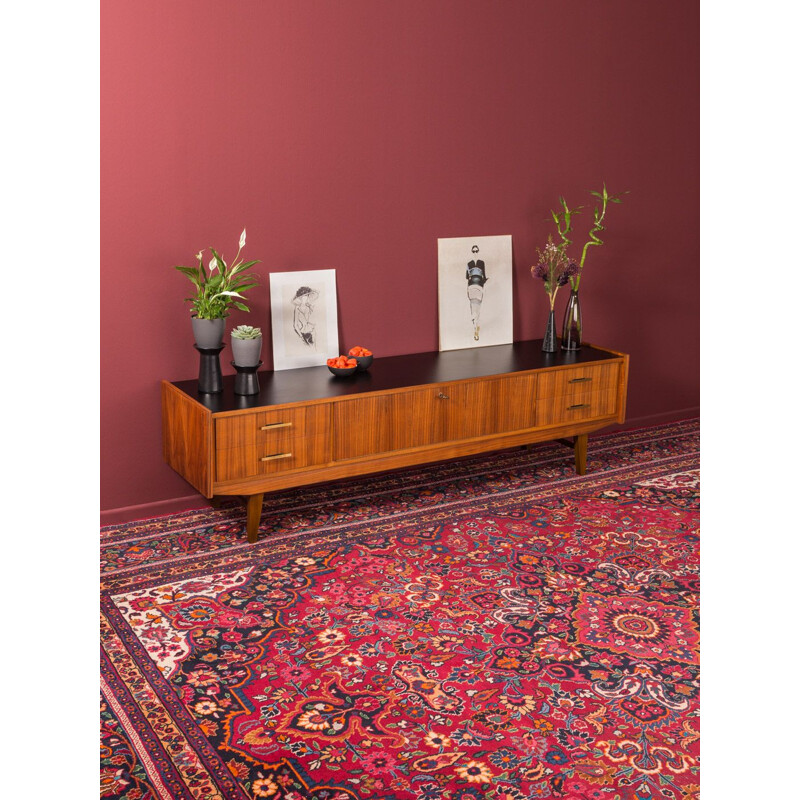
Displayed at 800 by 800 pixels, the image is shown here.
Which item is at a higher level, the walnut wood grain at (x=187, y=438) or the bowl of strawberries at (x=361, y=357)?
the bowl of strawberries at (x=361, y=357)

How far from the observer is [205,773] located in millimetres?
2301

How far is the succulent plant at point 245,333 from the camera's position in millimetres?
3643

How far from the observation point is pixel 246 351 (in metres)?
3.62

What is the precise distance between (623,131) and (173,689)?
390 cm

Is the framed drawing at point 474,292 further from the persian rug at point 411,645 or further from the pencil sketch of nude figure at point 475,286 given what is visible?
the persian rug at point 411,645

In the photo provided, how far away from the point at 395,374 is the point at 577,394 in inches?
38.8

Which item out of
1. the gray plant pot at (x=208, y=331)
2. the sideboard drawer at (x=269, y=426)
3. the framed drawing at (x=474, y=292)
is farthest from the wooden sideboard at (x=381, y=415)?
the gray plant pot at (x=208, y=331)

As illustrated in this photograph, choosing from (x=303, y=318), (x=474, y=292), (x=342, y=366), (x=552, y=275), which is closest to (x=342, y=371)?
(x=342, y=366)

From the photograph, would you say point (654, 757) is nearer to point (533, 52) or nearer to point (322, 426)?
point (322, 426)

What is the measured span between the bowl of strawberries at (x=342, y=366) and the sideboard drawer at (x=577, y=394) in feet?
3.09

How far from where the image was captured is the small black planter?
364 cm
